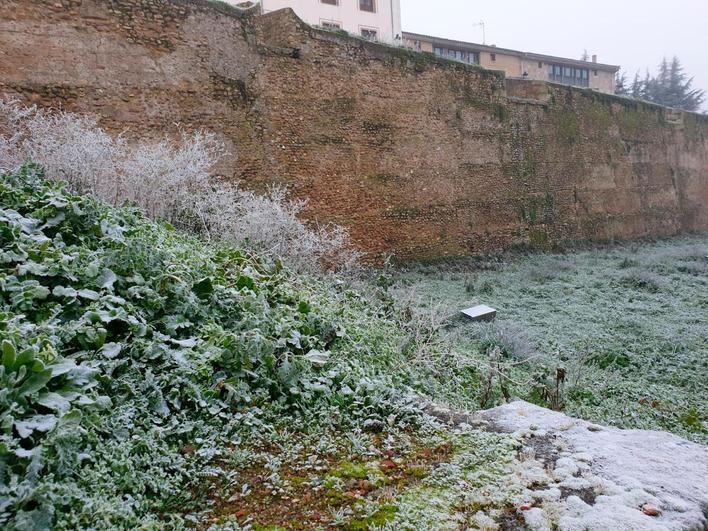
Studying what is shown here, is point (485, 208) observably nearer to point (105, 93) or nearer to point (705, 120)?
point (105, 93)

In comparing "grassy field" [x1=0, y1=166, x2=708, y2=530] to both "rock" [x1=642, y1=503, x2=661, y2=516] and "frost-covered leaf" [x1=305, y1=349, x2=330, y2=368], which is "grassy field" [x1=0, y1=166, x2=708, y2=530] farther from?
"rock" [x1=642, y1=503, x2=661, y2=516]

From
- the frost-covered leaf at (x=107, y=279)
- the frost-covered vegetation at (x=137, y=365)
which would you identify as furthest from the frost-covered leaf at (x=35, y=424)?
the frost-covered leaf at (x=107, y=279)

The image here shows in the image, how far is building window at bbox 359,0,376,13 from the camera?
75.9 ft

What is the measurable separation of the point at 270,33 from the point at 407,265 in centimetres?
572

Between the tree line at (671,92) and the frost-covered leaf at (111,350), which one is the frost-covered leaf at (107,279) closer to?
the frost-covered leaf at (111,350)

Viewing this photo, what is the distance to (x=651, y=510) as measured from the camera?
A: 2.11 meters

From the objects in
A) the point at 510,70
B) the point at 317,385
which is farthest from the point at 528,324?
the point at 510,70

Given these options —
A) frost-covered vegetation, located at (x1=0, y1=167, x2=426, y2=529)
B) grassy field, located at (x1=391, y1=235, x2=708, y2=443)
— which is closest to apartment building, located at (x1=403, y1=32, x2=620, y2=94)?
grassy field, located at (x1=391, y1=235, x2=708, y2=443)

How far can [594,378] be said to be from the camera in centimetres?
541

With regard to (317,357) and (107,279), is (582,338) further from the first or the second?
(107,279)

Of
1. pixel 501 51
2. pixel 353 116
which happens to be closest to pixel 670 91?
pixel 501 51

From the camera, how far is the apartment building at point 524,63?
25.8 m

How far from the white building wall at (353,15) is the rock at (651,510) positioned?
69.9ft

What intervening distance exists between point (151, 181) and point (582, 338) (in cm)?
600
